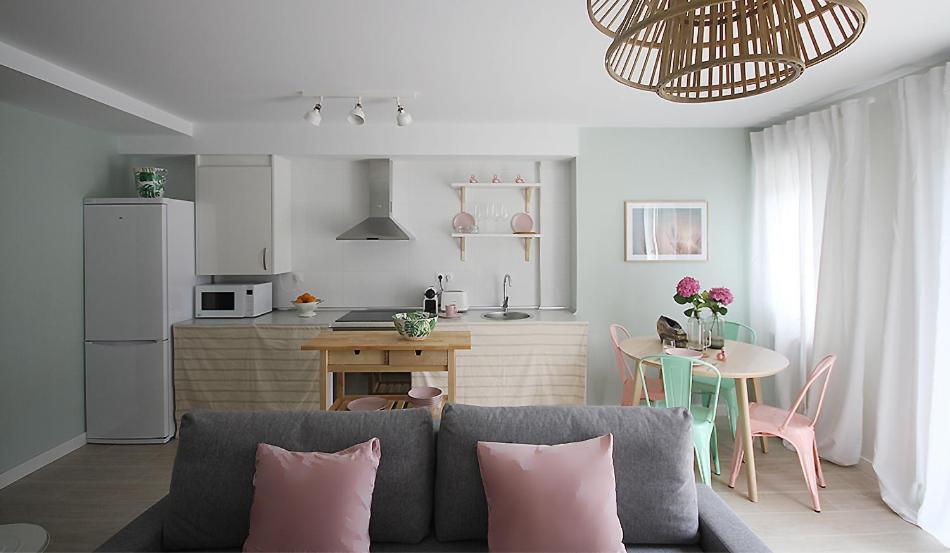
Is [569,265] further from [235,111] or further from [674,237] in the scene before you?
[235,111]

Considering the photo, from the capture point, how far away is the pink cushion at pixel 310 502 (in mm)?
1619

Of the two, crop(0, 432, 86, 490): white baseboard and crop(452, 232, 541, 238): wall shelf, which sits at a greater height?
crop(452, 232, 541, 238): wall shelf

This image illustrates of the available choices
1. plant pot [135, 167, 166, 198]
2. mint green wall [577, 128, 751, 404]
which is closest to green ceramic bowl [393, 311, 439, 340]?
mint green wall [577, 128, 751, 404]

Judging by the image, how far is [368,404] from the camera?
107 inches

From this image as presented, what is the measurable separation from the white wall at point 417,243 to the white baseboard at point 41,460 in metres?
1.74

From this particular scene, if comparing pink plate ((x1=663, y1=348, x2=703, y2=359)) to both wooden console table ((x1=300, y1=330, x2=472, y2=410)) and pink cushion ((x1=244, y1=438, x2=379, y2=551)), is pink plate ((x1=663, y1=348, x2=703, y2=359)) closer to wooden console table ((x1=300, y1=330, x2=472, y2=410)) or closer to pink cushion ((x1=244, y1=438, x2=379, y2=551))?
wooden console table ((x1=300, y1=330, x2=472, y2=410))

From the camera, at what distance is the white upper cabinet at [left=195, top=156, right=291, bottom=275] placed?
429 centimetres

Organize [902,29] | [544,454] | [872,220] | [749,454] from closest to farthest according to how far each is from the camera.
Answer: [544,454], [902,29], [749,454], [872,220]

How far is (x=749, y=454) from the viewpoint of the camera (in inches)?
120

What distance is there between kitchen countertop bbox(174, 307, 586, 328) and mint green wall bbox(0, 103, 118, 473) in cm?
75

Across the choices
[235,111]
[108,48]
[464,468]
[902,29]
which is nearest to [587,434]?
[464,468]

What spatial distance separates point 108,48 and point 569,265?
3563 mm

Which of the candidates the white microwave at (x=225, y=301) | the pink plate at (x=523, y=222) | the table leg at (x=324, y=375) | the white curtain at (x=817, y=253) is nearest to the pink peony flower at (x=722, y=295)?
the white curtain at (x=817, y=253)

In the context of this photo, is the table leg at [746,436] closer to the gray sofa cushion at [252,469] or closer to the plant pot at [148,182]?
the gray sofa cushion at [252,469]
